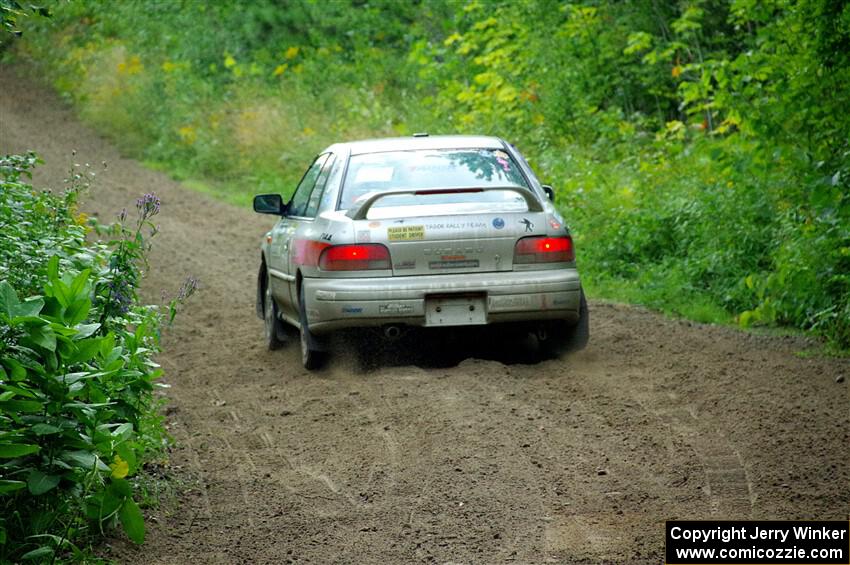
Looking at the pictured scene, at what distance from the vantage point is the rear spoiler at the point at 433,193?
8.80 meters

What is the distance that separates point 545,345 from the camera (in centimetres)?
949

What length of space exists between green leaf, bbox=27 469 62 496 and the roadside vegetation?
2.81 meters

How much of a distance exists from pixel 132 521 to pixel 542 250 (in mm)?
4348

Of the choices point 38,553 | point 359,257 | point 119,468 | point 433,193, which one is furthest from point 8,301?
point 433,193

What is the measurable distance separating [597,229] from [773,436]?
8.02m

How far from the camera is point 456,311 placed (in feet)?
28.6

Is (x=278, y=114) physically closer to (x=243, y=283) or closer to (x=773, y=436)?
(x=243, y=283)

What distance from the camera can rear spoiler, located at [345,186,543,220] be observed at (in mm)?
8797

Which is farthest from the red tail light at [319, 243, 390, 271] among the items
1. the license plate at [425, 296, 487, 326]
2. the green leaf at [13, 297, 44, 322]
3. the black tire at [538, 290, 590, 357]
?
the green leaf at [13, 297, 44, 322]

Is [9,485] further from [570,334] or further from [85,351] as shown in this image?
[570,334]

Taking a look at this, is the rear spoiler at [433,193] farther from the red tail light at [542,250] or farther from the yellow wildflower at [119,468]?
the yellow wildflower at [119,468]

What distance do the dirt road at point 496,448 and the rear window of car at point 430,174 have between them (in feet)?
3.97

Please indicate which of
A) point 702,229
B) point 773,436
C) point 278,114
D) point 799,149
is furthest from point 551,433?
point 278,114

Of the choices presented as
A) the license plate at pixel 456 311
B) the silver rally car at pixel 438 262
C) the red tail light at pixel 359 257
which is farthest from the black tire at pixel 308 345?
the license plate at pixel 456 311
